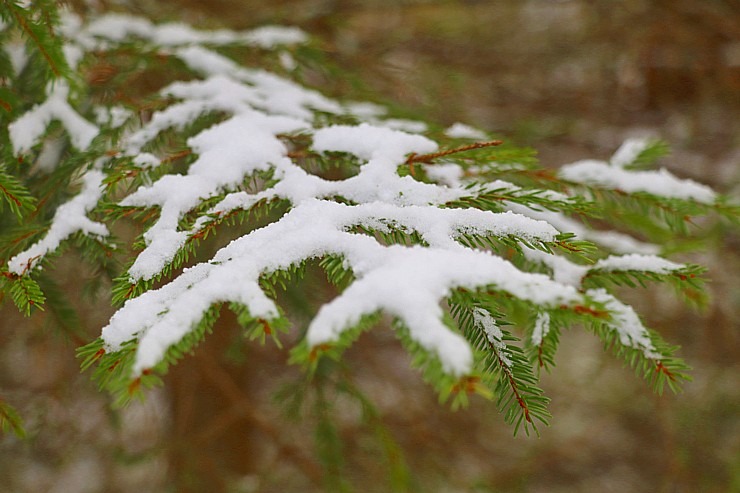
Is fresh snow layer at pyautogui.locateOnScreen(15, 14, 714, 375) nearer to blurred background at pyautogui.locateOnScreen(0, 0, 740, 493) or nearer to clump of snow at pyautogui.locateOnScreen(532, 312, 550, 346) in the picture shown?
clump of snow at pyautogui.locateOnScreen(532, 312, 550, 346)

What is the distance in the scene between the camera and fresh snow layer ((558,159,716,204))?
4.83 feet

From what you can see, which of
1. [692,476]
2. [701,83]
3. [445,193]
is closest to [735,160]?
[701,83]

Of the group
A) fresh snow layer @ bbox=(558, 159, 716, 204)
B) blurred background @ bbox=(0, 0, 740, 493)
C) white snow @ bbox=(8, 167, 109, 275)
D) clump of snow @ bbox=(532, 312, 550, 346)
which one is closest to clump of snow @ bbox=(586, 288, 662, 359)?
clump of snow @ bbox=(532, 312, 550, 346)

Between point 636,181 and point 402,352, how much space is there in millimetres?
3204

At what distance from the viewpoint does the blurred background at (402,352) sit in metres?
2.60

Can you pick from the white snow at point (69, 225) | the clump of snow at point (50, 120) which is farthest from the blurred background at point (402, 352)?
the white snow at point (69, 225)

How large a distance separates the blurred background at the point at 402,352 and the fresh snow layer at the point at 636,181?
3.18ft

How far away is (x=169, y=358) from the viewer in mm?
882

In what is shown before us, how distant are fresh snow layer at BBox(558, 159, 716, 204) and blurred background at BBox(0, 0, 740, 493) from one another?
38.2 inches

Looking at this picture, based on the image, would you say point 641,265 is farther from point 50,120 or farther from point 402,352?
Result: point 402,352

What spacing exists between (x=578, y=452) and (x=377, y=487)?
2.04 meters

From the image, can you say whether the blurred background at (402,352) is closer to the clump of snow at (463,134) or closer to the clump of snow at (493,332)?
the clump of snow at (463,134)

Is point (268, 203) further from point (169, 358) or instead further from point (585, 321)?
point (585, 321)

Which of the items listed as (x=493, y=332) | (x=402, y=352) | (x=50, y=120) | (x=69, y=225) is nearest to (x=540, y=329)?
(x=493, y=332)
